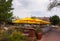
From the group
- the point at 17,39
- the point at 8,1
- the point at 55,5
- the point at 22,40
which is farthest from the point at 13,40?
the point at 8,1

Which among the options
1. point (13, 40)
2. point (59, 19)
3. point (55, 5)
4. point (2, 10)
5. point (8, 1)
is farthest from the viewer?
point (59, 19)

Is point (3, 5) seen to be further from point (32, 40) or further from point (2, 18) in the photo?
point (32, 40)

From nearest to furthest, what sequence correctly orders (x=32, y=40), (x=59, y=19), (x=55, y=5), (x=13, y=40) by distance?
(x=13, y=40), (x=32, y=40), (x=55, y=5), (x=59, y=19)

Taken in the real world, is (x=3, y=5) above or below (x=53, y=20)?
above

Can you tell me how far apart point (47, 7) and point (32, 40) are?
23679 mm

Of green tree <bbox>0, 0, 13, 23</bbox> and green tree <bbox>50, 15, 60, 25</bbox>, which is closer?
green tree <bbox>0, 0, 13, 23</bbox>

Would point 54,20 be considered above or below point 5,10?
below

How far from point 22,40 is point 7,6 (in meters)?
30.0

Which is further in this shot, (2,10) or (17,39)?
(2,10)

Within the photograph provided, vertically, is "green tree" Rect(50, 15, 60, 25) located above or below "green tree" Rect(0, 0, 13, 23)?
below

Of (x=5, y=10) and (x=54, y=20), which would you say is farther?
(x=54, y=20)

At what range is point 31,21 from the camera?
82.1ft

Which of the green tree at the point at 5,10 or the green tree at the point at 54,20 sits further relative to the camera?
the green tree at the point at 54,20

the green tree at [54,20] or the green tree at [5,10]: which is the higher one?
the green tree at [5,10]
